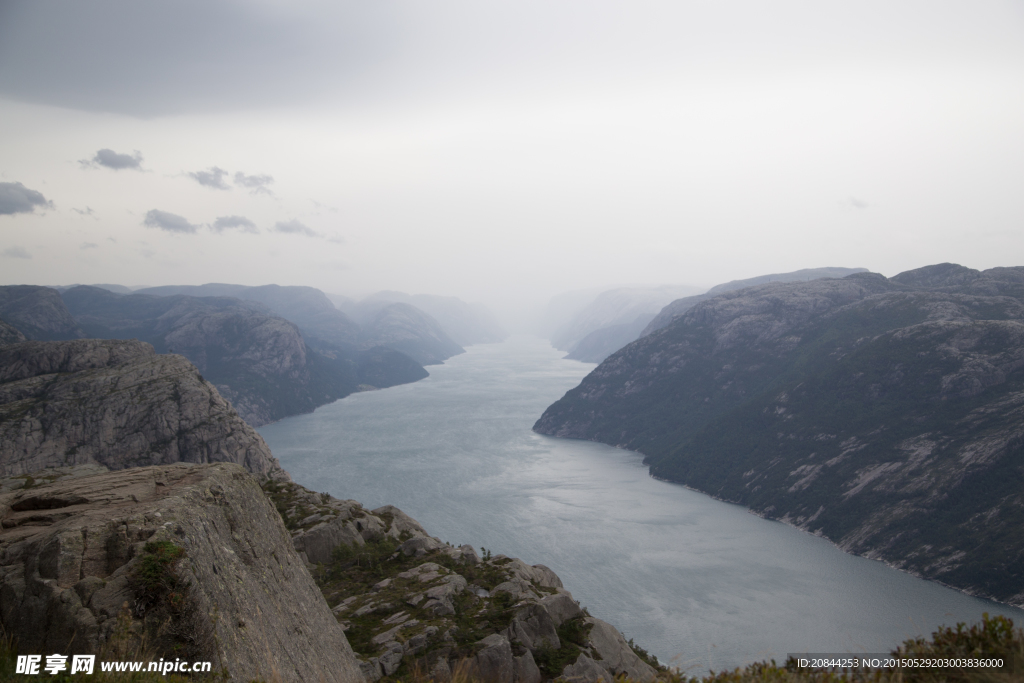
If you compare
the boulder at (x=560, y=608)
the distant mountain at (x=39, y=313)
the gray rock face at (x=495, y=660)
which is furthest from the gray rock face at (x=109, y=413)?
the distant mountain at (x=39, y=313)

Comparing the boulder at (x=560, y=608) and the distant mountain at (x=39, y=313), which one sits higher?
the distant mountain at (x=39, y=313)

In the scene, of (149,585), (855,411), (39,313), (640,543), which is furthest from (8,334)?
(855,411)

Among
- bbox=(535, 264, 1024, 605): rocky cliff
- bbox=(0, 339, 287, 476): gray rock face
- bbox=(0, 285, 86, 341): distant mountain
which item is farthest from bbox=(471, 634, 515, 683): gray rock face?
bbox=(0, 285, 86, 341): distant mountain

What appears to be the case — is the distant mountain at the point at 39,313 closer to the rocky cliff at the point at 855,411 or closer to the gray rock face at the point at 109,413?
the gray rock face at the point at 109,413

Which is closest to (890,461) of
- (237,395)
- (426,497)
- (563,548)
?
(563,548)

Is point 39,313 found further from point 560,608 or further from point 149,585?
point 149,585

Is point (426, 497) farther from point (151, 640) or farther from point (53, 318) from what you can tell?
point (53, 318)

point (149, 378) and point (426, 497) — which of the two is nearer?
point (149, 378)
